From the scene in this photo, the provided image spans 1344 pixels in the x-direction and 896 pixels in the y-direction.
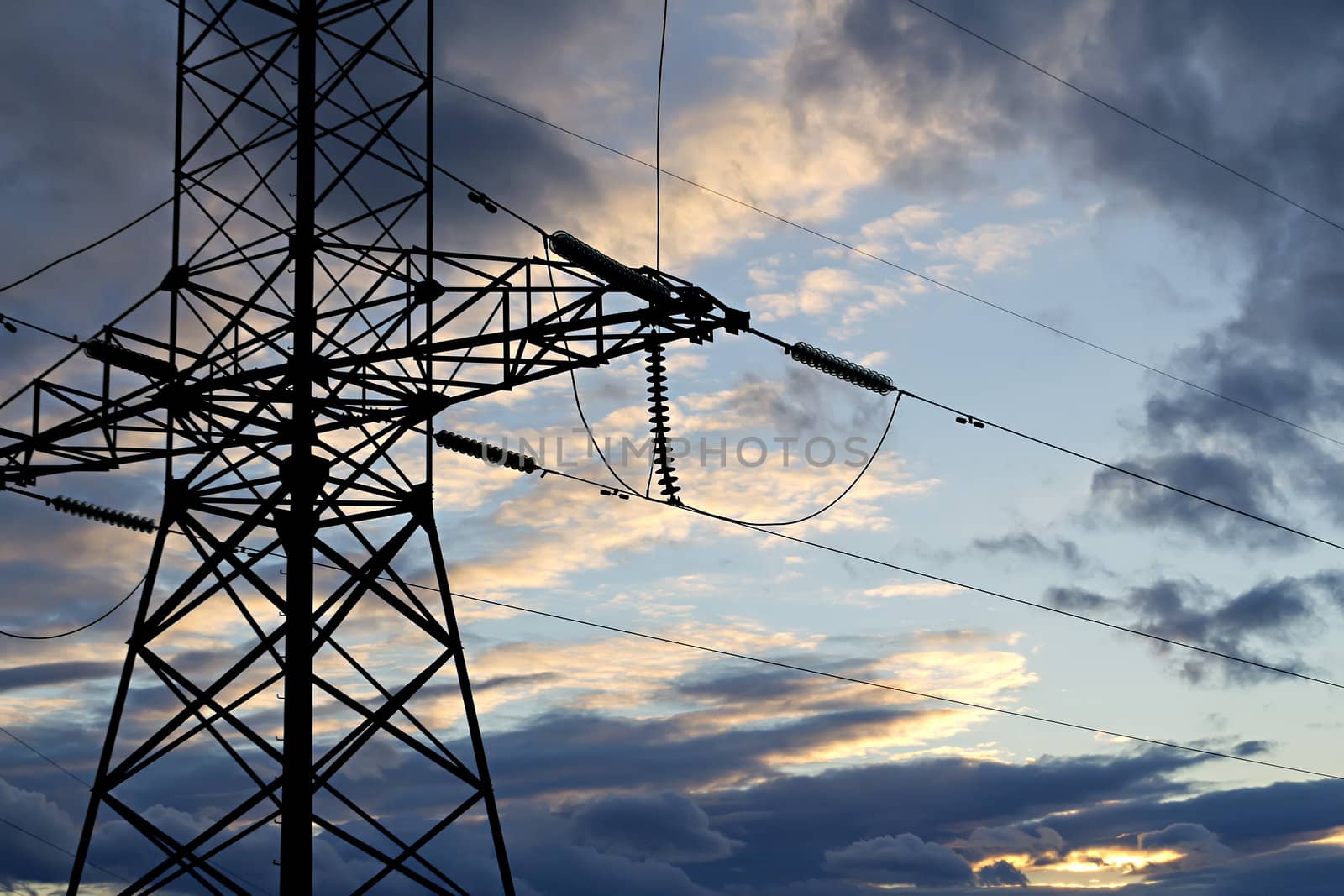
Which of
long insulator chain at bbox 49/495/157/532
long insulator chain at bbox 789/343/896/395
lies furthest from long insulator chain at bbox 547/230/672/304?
long insulator chain at bbox 49/495/157/532

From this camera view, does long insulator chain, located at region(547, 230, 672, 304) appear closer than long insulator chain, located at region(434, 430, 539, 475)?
Yes

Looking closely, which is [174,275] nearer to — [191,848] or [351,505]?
[351,505]

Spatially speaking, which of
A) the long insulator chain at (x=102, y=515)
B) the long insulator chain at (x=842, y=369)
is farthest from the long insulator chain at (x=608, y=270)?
the long insulator chain at (x=102, y=515)

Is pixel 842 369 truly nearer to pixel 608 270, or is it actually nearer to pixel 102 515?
pixel 608 270

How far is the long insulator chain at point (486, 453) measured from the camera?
2688 cm

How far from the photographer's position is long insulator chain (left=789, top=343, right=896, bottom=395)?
22.4 meters

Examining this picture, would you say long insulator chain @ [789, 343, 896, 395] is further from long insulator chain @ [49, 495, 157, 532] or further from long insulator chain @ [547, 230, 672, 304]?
long insulator chain @ [49, 495, 157, 532]

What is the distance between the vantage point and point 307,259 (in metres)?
22.9

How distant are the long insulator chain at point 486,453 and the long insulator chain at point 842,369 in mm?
6804

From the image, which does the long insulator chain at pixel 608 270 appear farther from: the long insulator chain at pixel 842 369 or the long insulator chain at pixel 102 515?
the long insulator chain at pixel 102 515

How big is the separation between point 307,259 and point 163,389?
3138 millimetres

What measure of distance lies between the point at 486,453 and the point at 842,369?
7737 millimetres

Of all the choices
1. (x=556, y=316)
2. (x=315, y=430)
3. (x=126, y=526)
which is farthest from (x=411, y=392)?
(x=126, y=526)

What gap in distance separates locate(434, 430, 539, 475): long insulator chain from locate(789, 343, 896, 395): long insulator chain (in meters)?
6.80
